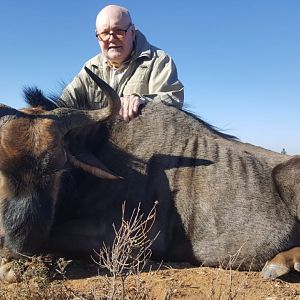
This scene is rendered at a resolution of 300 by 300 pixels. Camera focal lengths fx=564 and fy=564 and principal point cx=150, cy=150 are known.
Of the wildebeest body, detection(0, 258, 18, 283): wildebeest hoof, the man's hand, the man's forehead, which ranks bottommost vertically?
detection(0, 258, 18, 283): wildebeest hoof

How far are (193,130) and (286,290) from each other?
6.70 ft

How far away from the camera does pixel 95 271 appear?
4934mm

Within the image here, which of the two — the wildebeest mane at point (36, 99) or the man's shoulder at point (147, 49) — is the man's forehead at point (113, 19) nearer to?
the man's shoulder at point (147, 49)

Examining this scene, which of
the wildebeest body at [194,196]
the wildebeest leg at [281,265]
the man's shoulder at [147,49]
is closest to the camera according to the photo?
the wildebeest leg at [281,265]

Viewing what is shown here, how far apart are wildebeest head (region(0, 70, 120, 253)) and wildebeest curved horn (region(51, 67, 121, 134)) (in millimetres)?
22

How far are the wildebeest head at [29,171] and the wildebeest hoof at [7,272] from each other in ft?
0.55

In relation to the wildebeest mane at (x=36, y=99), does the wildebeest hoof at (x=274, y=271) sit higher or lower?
lower

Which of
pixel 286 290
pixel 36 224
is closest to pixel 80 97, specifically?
pixel 36 224

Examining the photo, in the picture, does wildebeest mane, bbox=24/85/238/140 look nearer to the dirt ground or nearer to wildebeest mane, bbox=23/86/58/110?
wildebeest mane, bbox=23/86/58/110

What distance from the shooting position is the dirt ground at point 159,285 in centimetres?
390

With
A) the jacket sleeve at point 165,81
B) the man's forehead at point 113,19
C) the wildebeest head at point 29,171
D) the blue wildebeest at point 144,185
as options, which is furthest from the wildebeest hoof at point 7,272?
the man's forehead at point 113,19

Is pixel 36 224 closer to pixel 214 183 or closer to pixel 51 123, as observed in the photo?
pixel 51 123

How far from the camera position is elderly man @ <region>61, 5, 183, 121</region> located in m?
6.80

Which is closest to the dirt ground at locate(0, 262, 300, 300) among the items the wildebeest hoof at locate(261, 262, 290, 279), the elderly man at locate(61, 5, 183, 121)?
the wildebeest hoof at locate(261, 262, 290, 279)
